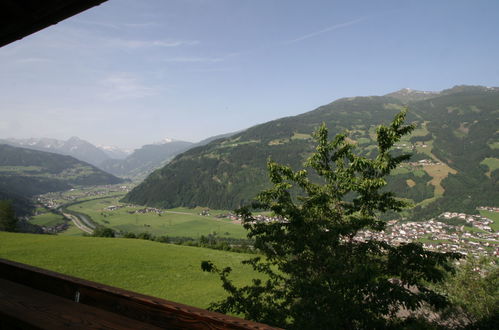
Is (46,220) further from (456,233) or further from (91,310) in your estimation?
(456,233)

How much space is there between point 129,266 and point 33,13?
3611 centimetres

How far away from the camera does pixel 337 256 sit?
7594mm

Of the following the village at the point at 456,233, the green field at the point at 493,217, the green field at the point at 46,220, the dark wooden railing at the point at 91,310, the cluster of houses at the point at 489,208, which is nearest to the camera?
the dark wooden railing at the point at 91,310

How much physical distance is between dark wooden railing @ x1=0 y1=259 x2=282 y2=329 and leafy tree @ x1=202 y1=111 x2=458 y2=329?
508cm

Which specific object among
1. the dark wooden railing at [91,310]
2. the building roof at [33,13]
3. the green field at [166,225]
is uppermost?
the building roof at [33,13]

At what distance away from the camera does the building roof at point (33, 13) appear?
2.78 m

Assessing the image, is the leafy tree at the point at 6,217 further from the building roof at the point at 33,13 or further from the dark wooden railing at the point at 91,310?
the dark wooden railing at the point at 91,310

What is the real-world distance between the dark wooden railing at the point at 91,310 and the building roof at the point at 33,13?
2.77 meters

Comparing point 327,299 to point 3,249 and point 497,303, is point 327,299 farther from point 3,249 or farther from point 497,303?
point 3,249

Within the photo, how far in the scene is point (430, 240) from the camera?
81188 mm

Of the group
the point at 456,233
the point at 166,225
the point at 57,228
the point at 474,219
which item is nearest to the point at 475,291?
the point at 456,233

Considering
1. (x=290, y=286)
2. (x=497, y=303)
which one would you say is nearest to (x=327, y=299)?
(x=290, y=286)

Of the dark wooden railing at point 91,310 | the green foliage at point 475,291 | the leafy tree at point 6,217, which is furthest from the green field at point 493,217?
the leafy tree at point 6,217

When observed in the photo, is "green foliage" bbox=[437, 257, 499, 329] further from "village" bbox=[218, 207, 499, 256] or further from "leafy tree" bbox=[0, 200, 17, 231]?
"leafy tree" bbox=[0, 200, 17, 231]
